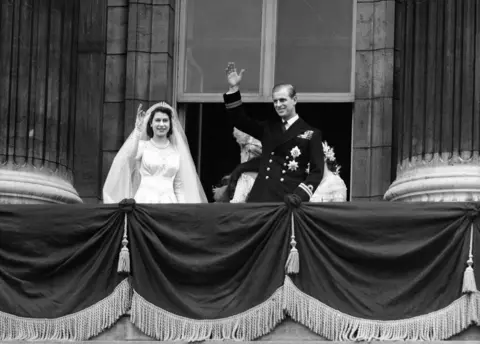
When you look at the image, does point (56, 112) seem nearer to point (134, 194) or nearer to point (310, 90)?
point (134, 194)

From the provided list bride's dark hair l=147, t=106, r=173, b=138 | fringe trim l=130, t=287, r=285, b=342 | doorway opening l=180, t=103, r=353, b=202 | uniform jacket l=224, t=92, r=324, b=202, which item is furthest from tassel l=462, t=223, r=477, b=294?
doorway opening l=180, t=103, r=353, b=202

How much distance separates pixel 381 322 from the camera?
23.6 m

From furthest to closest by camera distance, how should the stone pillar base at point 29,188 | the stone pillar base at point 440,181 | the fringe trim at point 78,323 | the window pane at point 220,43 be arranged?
1. the window pane at point 220,43
2. the stone pillar base at point 29,188
3. the stone pillar base at point 440,181
4. the fringe trim at point 78,323

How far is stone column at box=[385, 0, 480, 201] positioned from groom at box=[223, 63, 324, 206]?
47.5 inches

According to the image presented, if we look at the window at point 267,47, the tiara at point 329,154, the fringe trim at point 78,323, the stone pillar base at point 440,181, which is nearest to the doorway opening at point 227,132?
the window at point 267,47

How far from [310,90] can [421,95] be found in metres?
3.37

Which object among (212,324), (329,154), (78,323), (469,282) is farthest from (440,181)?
(78,323)

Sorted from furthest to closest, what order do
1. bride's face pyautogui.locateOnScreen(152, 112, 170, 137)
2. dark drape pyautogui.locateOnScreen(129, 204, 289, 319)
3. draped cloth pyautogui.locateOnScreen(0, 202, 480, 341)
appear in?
bride's face pyautogui.locateOnScreen(152, 112, 170, 137) < dark drape pyautogui.locateOnScreen(129, 204, 289, 319) < draped cloth pyautogui.locateOnScreen(0, 202, 480, 341)

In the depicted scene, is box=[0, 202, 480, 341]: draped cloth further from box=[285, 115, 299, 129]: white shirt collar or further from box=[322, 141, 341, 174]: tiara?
box=[322, 141, 341, 174]: tiara

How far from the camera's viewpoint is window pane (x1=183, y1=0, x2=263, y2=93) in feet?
97.1

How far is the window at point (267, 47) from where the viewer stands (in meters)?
29.3

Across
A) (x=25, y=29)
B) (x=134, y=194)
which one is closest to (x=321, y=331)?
(x=134, y=194)

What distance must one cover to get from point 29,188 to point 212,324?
3542mm

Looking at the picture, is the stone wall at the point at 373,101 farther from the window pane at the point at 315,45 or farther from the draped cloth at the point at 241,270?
the draped cloth at the point at 241,270
